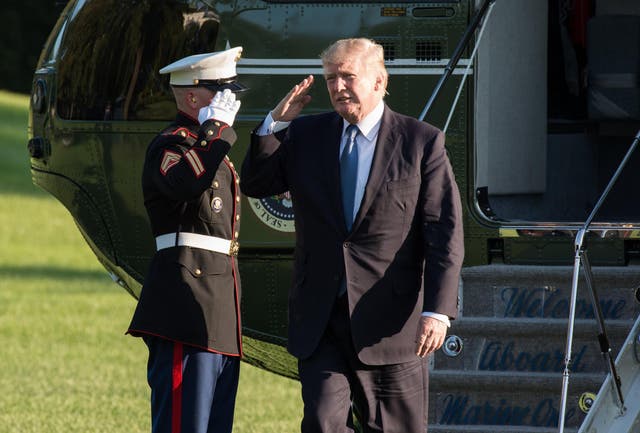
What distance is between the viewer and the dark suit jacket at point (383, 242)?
15.1 ft

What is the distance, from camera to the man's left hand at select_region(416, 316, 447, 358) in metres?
4.50

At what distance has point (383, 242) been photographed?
15.3 feet

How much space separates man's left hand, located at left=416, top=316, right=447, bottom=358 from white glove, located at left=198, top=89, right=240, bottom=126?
1045 mm

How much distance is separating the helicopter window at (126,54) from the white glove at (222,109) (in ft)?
4.82

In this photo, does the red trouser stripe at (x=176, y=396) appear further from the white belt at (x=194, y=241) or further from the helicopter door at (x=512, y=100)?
the helicopter door at (x=512, y=100)

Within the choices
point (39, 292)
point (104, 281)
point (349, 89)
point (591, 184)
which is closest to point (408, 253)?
point (349, 89)

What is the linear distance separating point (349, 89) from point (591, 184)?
9.15 ft

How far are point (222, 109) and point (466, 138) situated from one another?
157cm

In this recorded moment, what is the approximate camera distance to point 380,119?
15.7 feet

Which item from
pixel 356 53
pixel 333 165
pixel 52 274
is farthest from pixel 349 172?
pixel 52 274

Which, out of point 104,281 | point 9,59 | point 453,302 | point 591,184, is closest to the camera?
point 453,302

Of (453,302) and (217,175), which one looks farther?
(217,175)

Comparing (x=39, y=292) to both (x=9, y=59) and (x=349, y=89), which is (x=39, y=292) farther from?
(x=9, y=59)

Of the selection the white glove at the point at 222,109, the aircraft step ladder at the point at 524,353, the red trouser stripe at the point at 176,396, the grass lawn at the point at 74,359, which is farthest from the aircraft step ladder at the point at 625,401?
the grass lawn at the point at 74,359
